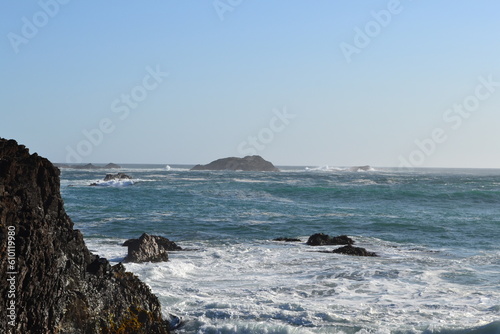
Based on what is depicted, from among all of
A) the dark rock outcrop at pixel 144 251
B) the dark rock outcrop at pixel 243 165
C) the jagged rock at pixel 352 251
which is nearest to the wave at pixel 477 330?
the dark rock outcrop at pixel 144 251

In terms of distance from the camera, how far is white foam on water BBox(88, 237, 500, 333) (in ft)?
33.0

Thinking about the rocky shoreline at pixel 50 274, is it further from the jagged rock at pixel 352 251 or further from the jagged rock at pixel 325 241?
the jagged rock at pixel 325 241

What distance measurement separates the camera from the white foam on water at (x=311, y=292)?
1005 cm

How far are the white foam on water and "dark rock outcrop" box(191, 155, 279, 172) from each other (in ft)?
522

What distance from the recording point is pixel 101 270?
29.7 feet

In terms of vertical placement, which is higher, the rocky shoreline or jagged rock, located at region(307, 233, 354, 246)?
the rocky shoreline

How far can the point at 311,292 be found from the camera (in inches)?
493

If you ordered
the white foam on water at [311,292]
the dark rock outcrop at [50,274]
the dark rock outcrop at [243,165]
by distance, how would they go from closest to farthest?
the dark rock outcrop at [50,274]
the white foam on water at [311,292]
the dark rock outcrop at [243,165]

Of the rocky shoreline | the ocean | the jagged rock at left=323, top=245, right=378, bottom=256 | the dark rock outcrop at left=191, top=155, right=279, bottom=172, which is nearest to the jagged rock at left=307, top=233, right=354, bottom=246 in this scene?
the ocean

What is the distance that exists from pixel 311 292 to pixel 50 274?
643 cm

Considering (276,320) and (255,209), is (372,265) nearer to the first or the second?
(276,320)

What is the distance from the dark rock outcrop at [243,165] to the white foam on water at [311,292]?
159197mm

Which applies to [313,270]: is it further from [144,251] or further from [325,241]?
[325,241]

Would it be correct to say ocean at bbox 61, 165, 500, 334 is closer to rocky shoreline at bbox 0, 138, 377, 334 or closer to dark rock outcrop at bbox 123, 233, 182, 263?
dark rock outcrop at bbox 123, 233, 182, 263
